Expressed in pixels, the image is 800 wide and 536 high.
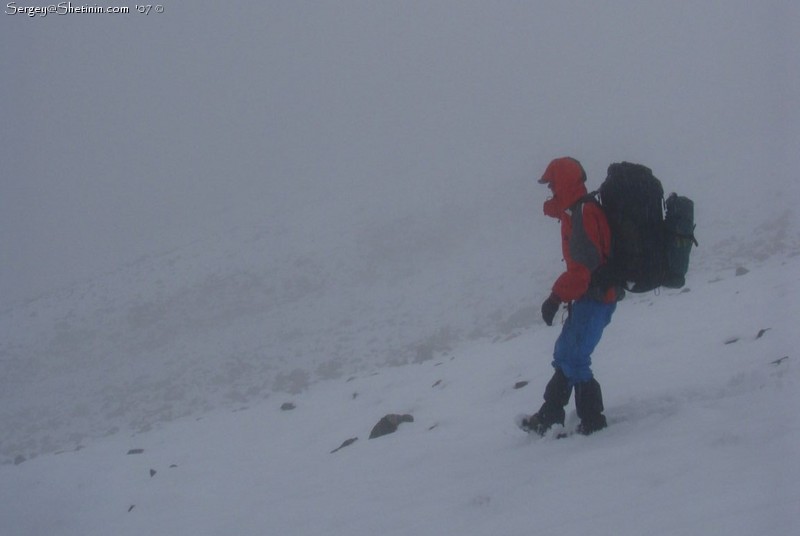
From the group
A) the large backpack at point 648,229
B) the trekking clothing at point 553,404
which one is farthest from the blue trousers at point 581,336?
the large backpack at point 648,229

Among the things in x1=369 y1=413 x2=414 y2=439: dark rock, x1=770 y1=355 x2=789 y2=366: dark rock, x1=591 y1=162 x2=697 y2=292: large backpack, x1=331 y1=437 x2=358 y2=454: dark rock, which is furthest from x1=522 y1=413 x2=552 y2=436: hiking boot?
x1=331 y1=437 x2=358 y2=454: dark rock

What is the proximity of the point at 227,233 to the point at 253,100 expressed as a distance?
56663 millimetres

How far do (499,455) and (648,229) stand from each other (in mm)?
2348

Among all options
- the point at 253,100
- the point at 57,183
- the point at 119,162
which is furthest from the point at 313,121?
the point at 57,183

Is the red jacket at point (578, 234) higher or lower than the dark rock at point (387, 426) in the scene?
higher

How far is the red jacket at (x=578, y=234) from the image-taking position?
4883 millimetres

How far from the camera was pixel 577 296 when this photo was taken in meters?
4.89

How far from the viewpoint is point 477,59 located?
272 ft

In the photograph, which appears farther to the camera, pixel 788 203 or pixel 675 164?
pixel 675 164

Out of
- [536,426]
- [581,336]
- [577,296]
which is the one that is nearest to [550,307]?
[577,296]

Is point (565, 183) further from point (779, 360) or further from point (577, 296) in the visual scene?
point (779, 360)

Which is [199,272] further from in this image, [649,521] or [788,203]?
[649,521]

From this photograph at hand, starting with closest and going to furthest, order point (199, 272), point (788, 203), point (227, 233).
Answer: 1. point (788, 203)
2. point (199, 272)
3. point (227, 233)

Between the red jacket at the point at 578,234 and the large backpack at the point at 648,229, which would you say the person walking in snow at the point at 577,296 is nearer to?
the red jacket at the point at 578,234
